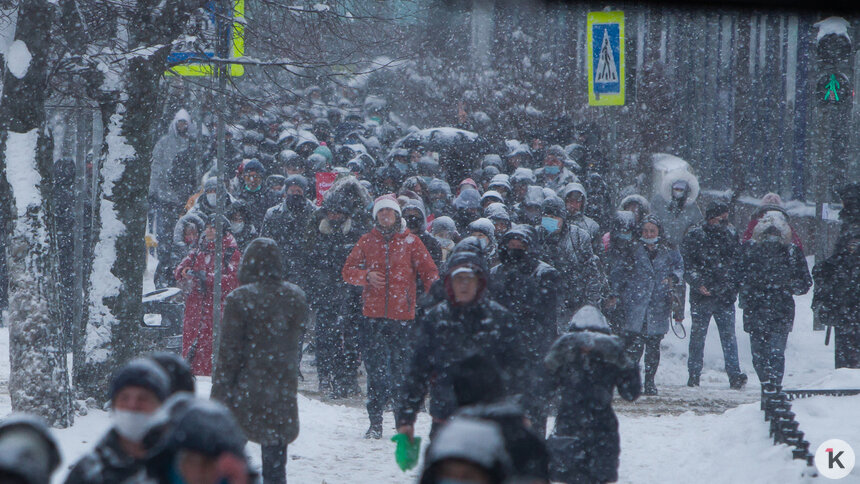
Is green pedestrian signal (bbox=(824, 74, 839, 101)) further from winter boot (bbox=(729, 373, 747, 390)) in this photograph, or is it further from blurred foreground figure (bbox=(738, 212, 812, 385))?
winter boot (bbox=(729, 373, 747, 390))

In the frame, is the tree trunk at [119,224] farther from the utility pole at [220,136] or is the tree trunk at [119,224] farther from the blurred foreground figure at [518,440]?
the blurred foreground figure at [518,440]

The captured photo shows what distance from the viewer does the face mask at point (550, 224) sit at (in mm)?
9805

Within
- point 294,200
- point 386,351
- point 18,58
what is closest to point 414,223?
point 386,351

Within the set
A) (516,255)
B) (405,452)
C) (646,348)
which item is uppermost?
(516,255)

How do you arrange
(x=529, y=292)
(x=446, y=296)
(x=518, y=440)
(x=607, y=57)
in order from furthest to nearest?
(x=607, y=57), (x=529, y=292), (x=446, y=296), (x=518, y=440)

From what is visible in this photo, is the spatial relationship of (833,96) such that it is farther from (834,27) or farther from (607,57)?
(607,57)

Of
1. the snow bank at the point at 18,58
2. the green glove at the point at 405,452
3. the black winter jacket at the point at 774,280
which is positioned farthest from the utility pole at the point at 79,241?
Result: the black winter jacket at the point at 774,280

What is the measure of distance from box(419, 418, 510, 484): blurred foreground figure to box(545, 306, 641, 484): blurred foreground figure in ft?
10.9

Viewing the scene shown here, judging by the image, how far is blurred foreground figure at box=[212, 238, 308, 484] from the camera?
20.9 ft

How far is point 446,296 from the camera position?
6.26 m

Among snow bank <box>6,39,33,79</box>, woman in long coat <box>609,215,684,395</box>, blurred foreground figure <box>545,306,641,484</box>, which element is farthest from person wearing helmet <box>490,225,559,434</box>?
woman in long coat <box>609,215,684,395</box>

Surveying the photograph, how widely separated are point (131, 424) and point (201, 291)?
7.53m

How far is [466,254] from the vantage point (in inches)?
237

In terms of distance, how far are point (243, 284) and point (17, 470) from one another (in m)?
4.25
